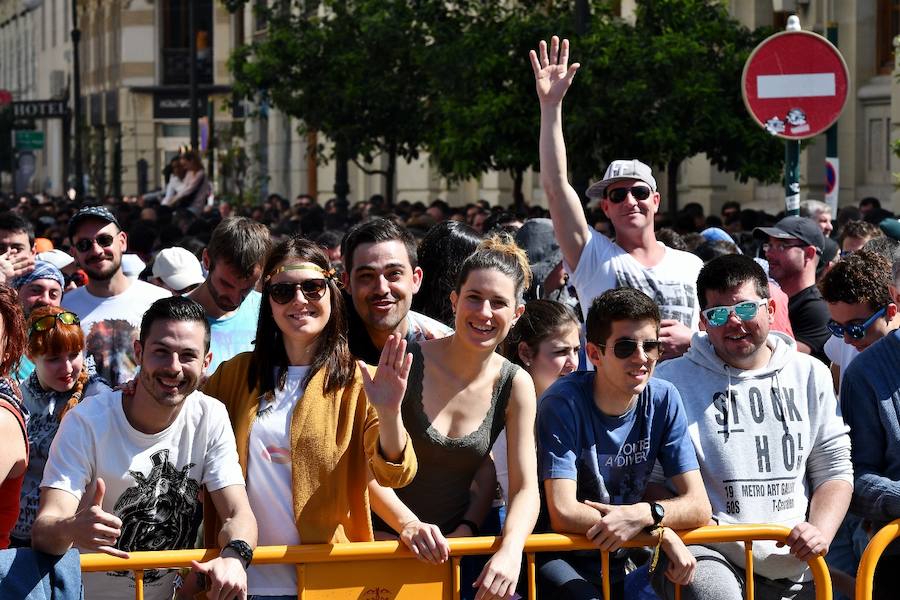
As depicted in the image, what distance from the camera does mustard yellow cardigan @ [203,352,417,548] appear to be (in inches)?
211

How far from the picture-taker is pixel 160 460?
206 inches

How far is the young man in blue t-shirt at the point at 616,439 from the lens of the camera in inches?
219

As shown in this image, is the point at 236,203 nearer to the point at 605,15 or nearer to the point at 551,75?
the point at 605,15

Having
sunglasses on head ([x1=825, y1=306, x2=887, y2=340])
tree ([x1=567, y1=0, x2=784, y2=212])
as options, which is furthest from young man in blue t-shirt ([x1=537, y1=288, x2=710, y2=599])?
tree ([x1=567, y1=0, x2=784, y2=212])

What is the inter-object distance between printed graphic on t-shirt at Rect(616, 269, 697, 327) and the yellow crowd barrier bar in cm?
155

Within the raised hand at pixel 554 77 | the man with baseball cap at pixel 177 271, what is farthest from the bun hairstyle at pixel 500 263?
the man with baseball cap at pixel 177 271

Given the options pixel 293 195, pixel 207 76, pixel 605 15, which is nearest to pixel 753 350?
Answer: pixel 605 15

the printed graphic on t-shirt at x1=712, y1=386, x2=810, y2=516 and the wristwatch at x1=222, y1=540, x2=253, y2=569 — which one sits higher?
the printed graphic on t-shirt at x1=712, y1=386, x2=810, y2=516

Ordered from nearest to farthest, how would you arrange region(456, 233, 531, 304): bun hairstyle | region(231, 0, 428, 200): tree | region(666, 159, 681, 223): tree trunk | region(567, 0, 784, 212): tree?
region(456, 233, 531, 304): bun hairstyle < region(567, 0, 784, 212): tree < region(666, 159, 681, 223): tree trunk < region(231, 0, 428, 200): tree

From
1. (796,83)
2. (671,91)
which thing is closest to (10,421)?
(796,83)

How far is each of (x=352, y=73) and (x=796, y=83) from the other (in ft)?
50.3

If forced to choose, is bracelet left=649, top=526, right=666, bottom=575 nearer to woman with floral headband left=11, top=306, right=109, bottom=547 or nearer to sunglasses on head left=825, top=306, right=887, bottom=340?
sunglasses on head left=825, top=306, right=887, bottom=340

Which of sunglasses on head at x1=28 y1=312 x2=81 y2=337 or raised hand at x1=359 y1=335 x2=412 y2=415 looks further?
sunglasses on head at x1=28 y1=312 x2=81 y2=337

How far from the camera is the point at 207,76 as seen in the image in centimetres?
5691
